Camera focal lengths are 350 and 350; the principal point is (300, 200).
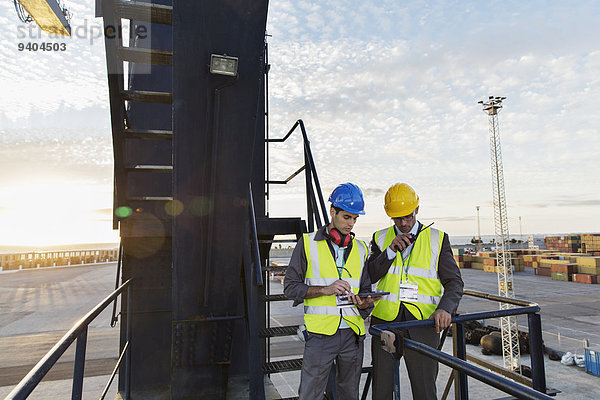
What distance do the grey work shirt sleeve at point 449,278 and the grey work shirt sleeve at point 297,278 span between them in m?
1.07

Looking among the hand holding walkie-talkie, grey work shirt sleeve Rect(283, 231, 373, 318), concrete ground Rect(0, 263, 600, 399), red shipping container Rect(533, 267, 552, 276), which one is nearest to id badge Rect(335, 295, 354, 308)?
grey work shirt sleeve Rect(283, 231, 373, 318)

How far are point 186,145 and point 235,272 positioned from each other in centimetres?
132

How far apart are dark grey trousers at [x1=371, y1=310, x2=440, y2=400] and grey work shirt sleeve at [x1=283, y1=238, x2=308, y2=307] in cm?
75

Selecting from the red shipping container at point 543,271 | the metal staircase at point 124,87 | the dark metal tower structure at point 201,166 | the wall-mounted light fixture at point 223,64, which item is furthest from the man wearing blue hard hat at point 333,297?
the red shipping container at point 543,271

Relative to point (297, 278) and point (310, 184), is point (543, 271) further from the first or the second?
point (297, 278)

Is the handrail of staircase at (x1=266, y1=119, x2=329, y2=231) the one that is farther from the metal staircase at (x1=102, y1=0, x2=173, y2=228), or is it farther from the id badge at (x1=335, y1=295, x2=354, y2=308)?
the metal staircase at (x1=102, y1=0, x2=173, y2=228)

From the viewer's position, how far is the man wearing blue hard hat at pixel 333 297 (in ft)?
8.84

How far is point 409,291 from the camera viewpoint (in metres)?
2.89

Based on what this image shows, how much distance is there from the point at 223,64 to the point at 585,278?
56.3 meters

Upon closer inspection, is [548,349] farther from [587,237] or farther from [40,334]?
[587,237]

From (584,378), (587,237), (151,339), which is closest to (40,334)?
(151,339)

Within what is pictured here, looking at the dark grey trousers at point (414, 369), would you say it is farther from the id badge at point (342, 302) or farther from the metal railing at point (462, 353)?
the id badge at point (342, 302)

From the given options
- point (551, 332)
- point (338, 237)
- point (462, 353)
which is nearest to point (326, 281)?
point (338, 237)

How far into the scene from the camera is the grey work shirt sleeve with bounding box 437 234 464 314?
2.72 m
